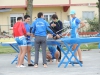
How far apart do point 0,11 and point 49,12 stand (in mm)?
4834

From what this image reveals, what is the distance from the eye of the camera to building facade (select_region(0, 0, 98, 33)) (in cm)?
4006

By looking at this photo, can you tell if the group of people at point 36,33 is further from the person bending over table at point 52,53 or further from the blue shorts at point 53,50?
the blue shorts at point 53,50

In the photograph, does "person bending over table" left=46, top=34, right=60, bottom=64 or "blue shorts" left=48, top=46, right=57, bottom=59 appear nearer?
"person bending over table" left=46, top=34, right=60, bottom=64

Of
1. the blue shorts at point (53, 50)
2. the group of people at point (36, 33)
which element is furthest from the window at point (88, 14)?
the group of people at point (36, 33)

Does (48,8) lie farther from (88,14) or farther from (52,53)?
(52,53)

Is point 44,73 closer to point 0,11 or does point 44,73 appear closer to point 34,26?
point 34,26

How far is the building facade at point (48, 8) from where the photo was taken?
40062 mm

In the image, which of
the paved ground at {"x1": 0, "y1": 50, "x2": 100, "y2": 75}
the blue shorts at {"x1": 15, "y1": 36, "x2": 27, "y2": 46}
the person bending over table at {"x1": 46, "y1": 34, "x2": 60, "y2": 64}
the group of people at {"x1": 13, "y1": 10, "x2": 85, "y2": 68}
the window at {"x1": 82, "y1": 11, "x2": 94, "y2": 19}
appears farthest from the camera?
the window at {"x1": 82, "y1": 11, "x2": 94, "y2": 19}

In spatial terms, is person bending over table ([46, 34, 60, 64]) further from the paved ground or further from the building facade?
the building facade

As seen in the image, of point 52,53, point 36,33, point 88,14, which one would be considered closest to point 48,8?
point 88,14

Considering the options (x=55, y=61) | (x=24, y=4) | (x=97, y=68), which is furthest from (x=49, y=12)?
(x=97, y=68)

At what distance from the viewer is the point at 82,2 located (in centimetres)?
4081

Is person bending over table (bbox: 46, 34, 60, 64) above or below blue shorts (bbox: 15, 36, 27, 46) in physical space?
below

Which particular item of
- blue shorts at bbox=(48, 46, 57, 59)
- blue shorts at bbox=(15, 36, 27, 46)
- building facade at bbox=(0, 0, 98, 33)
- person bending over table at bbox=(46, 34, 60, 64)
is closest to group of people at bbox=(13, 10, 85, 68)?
blue shorts at bbox=(15, 36, 27, 46)
